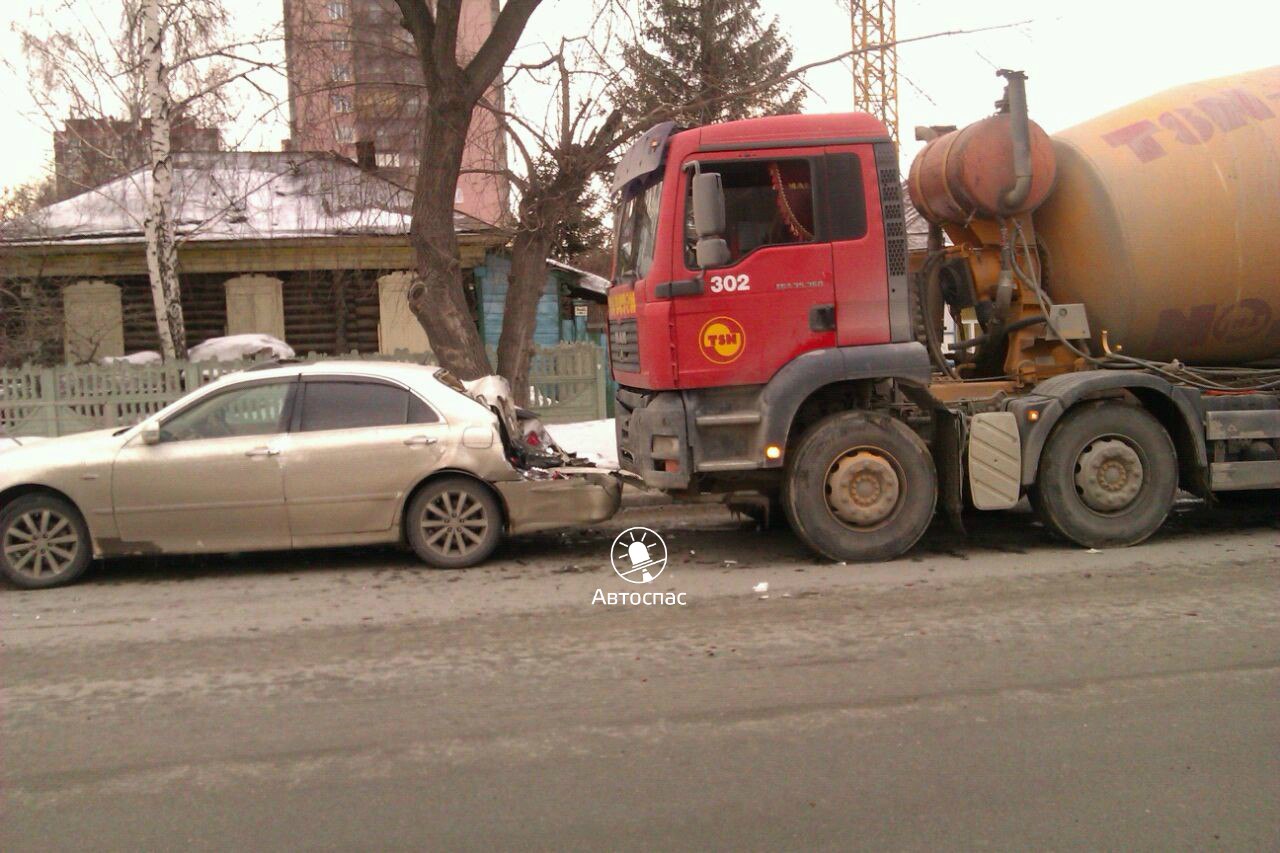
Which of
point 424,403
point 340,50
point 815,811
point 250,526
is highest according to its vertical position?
point 340,50

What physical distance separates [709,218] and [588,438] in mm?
8388

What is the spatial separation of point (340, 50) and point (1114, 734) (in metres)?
12.8

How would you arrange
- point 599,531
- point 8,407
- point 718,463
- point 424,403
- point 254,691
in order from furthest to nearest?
point 8,407, point 599,531, point 424,403, point 718,463, point 254,691

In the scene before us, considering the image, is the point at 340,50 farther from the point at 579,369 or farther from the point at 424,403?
the point at 424,403

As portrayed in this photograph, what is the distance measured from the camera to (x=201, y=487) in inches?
304

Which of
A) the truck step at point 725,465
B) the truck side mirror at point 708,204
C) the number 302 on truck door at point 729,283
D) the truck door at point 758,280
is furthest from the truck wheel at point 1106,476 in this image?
the truck side mirror at point 708,204

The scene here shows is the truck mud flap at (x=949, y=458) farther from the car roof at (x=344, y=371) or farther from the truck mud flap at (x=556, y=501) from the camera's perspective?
the car roof at (x=344, y=371)

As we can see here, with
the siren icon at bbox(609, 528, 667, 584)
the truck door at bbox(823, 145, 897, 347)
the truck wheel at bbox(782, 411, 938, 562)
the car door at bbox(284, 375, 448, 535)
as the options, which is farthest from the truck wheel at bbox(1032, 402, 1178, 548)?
the car door at bbox(284, 375, 448, 535)

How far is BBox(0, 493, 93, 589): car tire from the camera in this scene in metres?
7.67

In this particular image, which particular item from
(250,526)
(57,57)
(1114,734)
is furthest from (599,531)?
(57,57)

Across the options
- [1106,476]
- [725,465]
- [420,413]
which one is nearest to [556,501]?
[420,413]

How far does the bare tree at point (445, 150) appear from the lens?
11742mm

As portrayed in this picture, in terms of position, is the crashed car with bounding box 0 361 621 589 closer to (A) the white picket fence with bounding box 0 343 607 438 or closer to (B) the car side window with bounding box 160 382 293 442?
(B) the car side window with bounding box 160 382 293 442

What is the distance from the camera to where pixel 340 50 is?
46.8 feet
